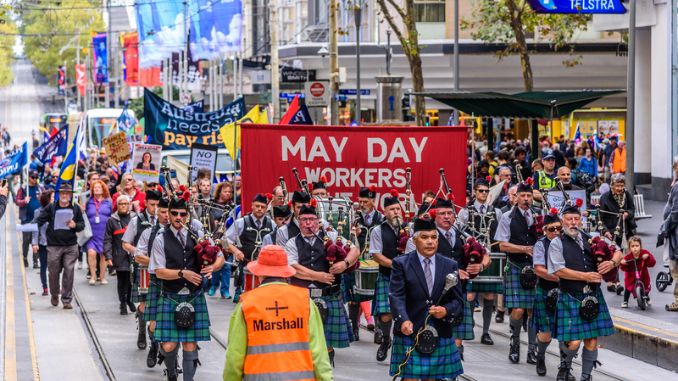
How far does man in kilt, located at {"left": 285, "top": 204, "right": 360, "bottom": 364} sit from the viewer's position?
12664mm

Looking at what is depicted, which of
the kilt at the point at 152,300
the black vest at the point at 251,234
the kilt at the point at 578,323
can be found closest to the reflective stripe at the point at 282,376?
the kilt at the point at 578,323

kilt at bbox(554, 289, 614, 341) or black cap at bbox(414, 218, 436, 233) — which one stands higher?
black cap at bbox(414, 218, 436, 233)

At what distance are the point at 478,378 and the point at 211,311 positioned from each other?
20.9ft

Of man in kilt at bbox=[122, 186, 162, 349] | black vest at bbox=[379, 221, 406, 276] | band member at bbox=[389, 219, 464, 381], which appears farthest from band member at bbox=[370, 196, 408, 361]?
band member at bbox=[389, 219, 464, 381]

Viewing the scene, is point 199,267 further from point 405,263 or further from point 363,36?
point 363,36

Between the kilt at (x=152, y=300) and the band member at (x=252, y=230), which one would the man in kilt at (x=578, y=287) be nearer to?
the kilt at (x=152, y=300)

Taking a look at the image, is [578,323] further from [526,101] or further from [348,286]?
[526,101]

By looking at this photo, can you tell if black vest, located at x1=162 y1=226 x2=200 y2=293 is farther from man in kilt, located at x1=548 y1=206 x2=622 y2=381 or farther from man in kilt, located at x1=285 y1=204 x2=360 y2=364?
man in kilt, located at x1=548 y1=206 x2=622 y2=381

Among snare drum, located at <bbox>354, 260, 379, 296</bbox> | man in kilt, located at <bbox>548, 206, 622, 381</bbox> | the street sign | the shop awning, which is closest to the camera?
man in kilt, located at <bbox>548, 206, 622, 381</bbox>

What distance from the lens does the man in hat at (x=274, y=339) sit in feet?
25.7

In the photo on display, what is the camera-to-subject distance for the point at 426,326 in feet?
33.3

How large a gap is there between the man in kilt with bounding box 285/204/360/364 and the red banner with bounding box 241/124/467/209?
405 cm

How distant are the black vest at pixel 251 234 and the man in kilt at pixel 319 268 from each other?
99.9 inches

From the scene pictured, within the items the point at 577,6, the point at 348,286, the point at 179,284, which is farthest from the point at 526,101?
the point at 179,284
